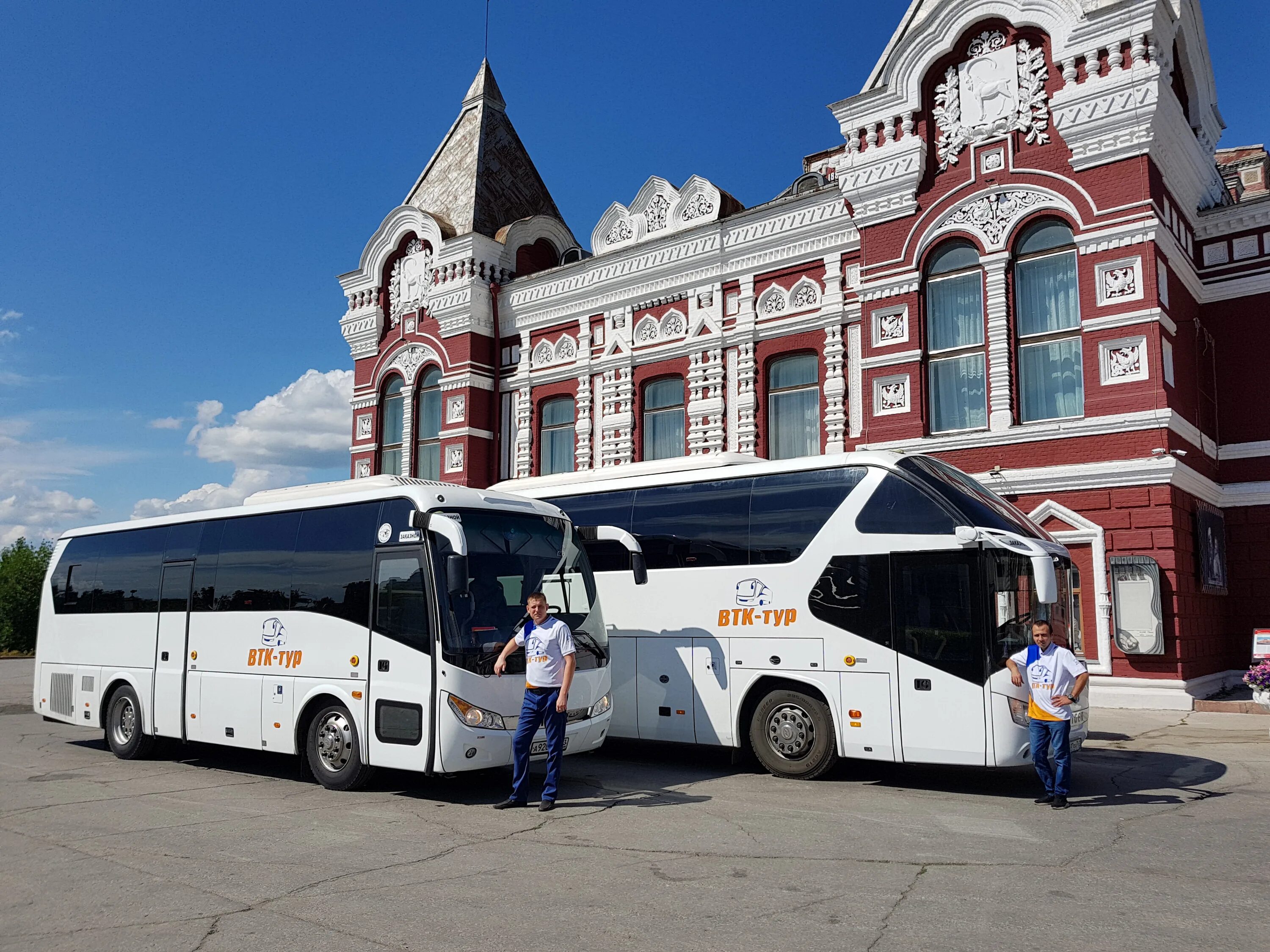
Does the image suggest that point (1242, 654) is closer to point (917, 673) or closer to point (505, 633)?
point (917, 673)

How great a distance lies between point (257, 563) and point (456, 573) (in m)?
3.77

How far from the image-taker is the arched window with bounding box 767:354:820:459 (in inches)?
832

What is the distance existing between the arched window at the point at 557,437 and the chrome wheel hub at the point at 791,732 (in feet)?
47.7

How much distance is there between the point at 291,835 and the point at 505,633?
270 cm

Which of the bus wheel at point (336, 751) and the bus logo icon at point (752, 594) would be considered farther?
the bus logo icon at point (752, 594)

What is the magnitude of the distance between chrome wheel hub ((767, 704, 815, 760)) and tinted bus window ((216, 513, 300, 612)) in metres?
5.63

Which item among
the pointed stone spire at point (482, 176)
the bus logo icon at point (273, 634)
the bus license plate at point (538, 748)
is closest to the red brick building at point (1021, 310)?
the pointed stone spire at point (482, 176)

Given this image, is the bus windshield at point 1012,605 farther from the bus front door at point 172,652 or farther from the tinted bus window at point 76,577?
the tinted bus window at point 76,577

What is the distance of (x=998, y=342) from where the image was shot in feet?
58.4

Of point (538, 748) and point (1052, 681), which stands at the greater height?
point (1052, 681)

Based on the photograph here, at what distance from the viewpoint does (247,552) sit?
12.1 metres

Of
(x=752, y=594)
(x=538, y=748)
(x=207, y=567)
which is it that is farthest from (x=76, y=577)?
(x=752, y=594)

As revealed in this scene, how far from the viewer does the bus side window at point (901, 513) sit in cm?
1024

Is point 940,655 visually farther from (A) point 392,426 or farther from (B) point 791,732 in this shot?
(A) point 392,426
